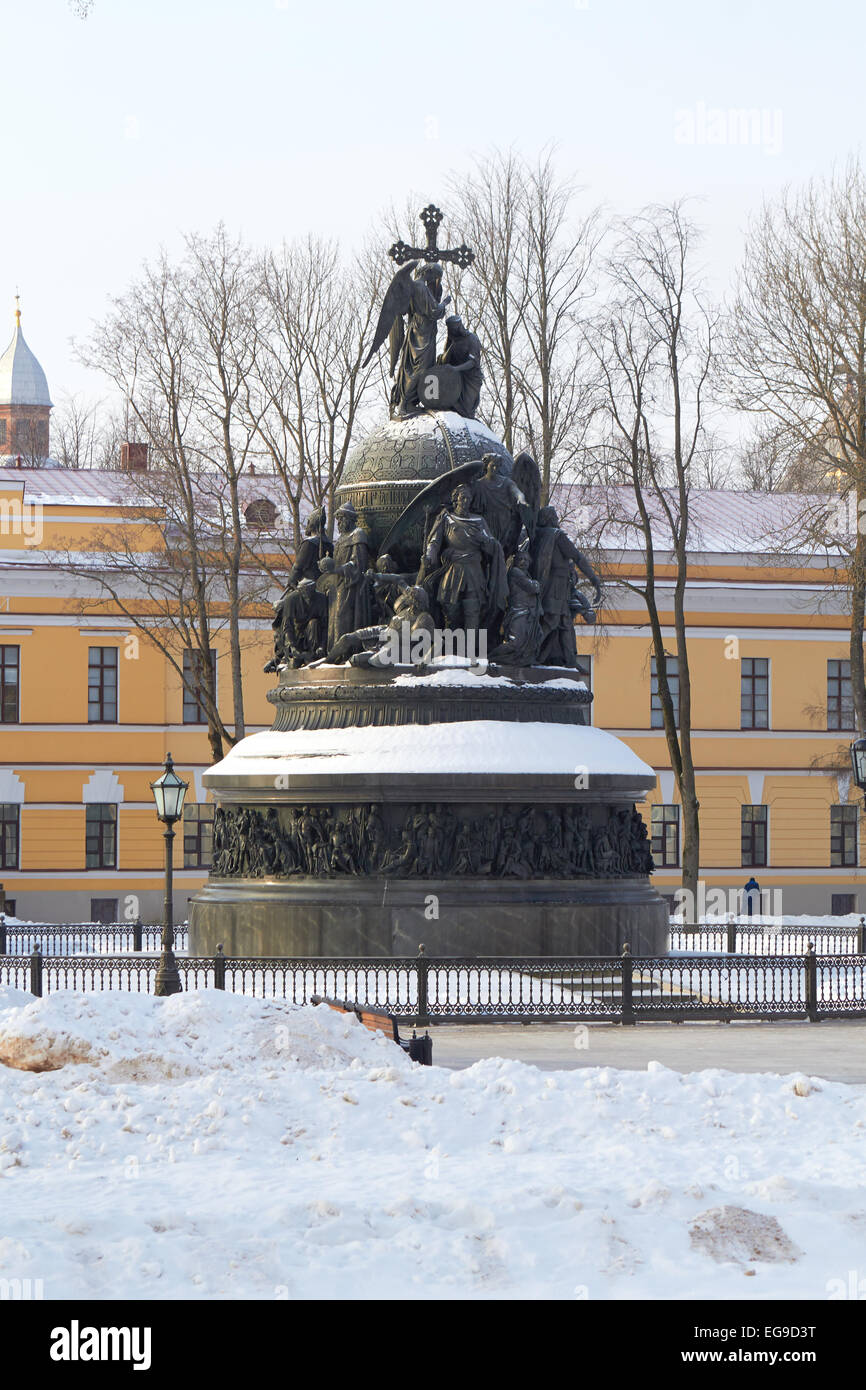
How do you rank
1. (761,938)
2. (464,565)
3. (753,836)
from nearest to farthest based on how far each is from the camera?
1. (464,565)
2. (761,938)
3. (753,836)

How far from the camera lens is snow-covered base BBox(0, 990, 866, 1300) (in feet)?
30.2

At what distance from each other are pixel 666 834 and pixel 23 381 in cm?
6495

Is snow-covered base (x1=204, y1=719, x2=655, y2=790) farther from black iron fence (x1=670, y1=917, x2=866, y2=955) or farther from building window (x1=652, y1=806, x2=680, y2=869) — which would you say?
building window (x1=652, y1=806, x2=680, y2=869)

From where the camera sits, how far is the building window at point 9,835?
4728cm

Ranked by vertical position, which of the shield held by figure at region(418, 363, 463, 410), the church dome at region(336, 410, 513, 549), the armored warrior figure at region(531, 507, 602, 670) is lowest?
the armored warrior figure at region(531, 507, 602, 670)

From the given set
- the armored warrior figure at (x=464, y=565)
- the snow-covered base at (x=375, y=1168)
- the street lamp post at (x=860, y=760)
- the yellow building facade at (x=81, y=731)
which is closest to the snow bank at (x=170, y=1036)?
the snow-covered base at (x=375, y=1168)

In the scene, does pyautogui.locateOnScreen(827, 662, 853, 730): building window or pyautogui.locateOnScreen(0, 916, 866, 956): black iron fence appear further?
pyautogui.locateOnScreen(827, 662, 853, 730): building window

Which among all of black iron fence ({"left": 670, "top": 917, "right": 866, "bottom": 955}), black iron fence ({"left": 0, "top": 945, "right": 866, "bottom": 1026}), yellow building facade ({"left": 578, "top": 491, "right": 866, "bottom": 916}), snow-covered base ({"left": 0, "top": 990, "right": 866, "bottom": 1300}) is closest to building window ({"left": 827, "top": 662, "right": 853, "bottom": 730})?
yellow building facade ({"left": 578, "top": 491, "right": 866, "bottom": 916})

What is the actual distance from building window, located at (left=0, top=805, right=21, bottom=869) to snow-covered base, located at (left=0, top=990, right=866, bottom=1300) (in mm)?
33273

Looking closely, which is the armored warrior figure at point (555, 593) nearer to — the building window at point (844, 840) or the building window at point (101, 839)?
the building window at point (101, 839)

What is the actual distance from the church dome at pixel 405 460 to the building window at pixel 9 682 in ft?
73.9

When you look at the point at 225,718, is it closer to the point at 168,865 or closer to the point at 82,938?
the point at 82,938

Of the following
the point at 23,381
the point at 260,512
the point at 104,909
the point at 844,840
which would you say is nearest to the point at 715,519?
the point at 844,840

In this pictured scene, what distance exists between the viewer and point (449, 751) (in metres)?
23.8
